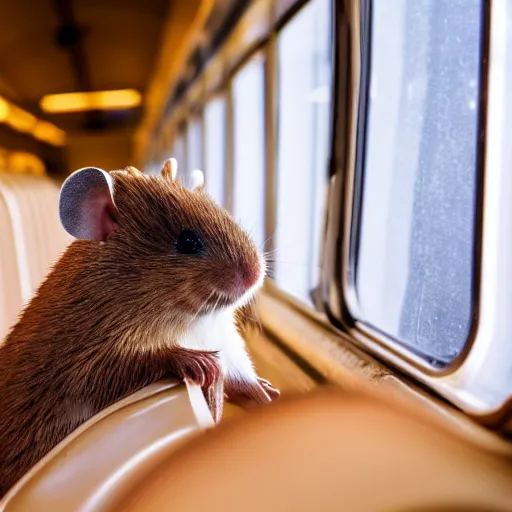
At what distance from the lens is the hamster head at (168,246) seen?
487mm

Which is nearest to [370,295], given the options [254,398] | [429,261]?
[429,261]

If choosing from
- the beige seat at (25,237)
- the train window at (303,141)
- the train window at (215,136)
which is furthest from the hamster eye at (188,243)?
the train window at (215,136)

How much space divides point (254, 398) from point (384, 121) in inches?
25.7

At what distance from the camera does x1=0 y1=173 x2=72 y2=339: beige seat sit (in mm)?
612

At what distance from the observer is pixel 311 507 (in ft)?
0.88

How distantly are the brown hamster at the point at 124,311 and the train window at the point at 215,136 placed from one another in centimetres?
47

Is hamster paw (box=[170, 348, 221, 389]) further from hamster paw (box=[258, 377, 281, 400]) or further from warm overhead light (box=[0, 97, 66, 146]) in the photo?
warm overhead light (box=[0, 97, 66, 146])

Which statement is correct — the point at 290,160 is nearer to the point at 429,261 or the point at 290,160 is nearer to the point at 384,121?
the point at 384,121

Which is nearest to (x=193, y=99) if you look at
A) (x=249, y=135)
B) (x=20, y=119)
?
(x=249, y=135)

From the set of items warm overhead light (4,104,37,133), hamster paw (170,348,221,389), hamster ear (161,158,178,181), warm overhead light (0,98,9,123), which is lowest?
hamster paw (170,348,221,389)

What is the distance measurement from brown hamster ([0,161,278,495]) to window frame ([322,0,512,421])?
0.16 m

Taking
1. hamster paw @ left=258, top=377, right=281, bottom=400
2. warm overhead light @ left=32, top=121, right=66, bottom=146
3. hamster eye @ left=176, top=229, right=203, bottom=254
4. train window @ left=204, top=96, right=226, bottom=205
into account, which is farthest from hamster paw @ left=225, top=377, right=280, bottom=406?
train window @ left=204, top=96, right=226, bottom=205

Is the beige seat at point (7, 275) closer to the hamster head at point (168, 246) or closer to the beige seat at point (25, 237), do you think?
the beige seat at point (25, 237)

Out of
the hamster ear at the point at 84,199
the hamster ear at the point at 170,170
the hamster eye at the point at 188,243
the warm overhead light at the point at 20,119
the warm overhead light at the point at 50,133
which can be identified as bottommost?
the hamster eye at the point at 188,243
